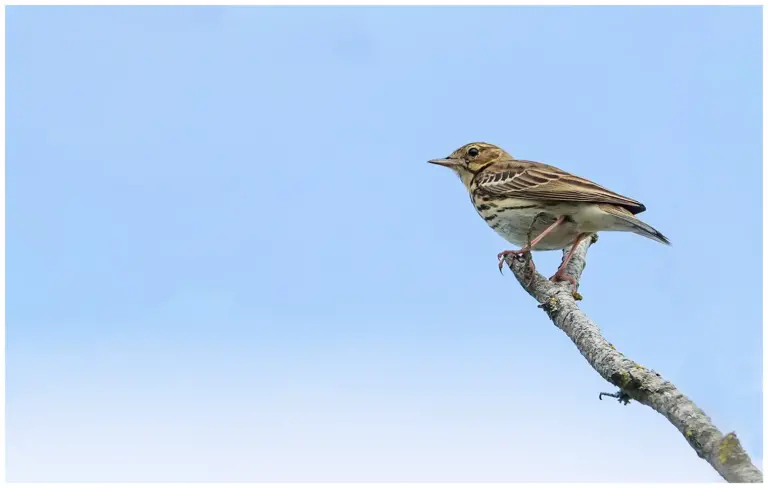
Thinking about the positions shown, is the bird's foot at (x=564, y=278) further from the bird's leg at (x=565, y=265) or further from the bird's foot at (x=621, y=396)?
the bird's foot at (x=621, y=396)

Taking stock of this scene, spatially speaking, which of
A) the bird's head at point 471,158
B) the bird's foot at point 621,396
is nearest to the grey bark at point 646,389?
the bird's foot at point 621,396

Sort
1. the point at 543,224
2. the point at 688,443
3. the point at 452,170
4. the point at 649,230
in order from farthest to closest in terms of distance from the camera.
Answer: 1. the point at 452,170
2. the point at 543,224
3. the point at 649,230
4. the point at 688,443

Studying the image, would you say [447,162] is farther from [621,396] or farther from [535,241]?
[621,396]

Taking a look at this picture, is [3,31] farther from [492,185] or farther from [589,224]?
[589,224]

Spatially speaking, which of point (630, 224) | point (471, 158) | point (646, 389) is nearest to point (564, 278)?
point (630, 224)

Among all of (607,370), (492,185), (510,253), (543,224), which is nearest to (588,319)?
(607,370)

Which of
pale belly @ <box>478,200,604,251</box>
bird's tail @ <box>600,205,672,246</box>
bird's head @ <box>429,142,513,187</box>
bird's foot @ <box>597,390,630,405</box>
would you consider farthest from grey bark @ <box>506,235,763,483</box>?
bird's head @ <box>429,142,513,187</box>

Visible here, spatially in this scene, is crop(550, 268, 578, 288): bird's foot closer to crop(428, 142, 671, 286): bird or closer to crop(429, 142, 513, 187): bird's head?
crop(428, 142, 671, 286): bird

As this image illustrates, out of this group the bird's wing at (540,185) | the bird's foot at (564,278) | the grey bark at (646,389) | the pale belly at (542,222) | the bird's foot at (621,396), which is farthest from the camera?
the pale belly at (542,222)
